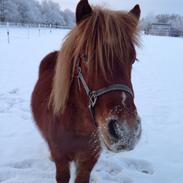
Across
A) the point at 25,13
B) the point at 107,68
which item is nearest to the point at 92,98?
the point at 107,68

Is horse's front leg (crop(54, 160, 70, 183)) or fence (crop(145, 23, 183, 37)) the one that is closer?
horse's front leg (crop(54, 160, 70, 183))

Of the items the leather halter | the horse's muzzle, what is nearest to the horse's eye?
the leather halter

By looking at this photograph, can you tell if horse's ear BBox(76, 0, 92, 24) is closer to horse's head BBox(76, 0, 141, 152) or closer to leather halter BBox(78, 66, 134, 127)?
horse's head BBox(76, 0, 141, 152)

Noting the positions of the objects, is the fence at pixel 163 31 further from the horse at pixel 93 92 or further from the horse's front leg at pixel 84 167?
the horse at pixel 93 92

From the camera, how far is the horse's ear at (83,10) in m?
1.83

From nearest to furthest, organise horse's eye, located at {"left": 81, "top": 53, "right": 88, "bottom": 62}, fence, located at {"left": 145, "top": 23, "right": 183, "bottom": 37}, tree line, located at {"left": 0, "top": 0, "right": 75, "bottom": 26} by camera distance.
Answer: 1. horse's eye, located at {"left": 81, "top": 53, "right": 88, "bottom": 62}
2. tree line, located at {"left": 0, "top": 0, "right": 75, "bottom": 26}
3. fence, located at {"left": 145, "top": 23, "right": 183, "bottom": 37}

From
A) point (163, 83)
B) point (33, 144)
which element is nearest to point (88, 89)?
point (33, 144)

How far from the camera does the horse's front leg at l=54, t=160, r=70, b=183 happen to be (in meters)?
2.37

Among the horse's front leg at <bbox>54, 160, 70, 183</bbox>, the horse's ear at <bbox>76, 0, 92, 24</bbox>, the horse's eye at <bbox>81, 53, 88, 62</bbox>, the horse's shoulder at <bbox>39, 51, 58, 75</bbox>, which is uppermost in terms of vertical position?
the horse's ear at <bbox>76, 0, 92, 24</bbox>

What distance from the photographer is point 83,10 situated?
1.86 meters

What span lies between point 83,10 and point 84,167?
136cm

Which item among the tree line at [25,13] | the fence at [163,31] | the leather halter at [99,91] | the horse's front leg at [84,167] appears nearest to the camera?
the leather halter at [99,91]

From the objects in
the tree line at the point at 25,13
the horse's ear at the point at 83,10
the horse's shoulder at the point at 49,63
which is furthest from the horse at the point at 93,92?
the tree line at the point at 25,13

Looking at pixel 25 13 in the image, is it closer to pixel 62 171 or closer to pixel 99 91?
pixel 62 171
